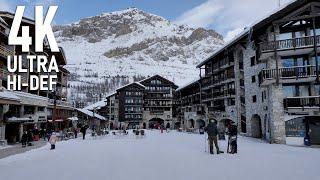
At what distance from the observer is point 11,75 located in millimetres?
36875

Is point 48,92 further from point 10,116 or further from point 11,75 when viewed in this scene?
point 10,116

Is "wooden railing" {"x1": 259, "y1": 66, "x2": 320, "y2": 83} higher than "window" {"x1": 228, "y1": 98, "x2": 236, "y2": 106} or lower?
higher

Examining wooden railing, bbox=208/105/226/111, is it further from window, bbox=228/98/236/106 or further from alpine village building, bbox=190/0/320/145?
alpine village building, bbox=190/0/320/145

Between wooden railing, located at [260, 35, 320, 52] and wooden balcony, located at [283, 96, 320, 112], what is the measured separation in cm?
409

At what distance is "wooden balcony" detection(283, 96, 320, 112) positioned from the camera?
25766mm

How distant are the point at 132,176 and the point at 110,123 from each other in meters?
83.7

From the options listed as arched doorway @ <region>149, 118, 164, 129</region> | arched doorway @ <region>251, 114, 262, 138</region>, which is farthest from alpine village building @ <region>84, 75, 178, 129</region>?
arched doorway @ <region>251, 114, 262, 138</region>

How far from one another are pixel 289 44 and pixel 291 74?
7.88 feet

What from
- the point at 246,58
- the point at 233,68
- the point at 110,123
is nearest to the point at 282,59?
the point at 246,58

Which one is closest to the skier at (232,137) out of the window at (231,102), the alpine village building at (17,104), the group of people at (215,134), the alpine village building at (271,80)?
the group of people at (215,134)

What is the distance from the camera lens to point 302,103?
86.3 ft

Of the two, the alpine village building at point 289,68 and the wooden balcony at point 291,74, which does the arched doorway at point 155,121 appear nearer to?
the alpine village building at point 289,68

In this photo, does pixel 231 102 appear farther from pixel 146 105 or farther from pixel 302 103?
pixel 146 105

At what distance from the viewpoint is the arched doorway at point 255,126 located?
36500mm
